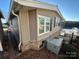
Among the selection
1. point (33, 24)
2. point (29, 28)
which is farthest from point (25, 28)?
point (33, 24)

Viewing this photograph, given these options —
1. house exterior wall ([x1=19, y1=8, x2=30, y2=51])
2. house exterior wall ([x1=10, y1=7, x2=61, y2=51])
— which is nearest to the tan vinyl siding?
house exterior wall ([x1=10, y1=7, x2=61, y2=51])

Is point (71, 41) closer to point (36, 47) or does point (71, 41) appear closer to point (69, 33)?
point (69, 33)

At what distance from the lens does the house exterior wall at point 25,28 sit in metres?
5.54

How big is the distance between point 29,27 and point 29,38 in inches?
32.1

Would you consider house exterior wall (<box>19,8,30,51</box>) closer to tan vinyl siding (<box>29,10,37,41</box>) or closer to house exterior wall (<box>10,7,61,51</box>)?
house exterior wall (<box>10,7,61,51</box>)

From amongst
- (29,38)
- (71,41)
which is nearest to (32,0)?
(29,38)

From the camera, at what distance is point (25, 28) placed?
5781mm

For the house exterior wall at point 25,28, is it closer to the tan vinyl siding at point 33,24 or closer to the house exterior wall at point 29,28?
the house exterior wall at point 29,28

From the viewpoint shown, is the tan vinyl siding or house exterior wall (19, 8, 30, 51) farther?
the tan vinyl siding

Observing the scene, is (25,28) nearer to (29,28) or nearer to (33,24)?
(29,28)

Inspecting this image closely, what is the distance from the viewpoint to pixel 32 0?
218 inches

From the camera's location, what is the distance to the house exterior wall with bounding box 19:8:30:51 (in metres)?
5.54

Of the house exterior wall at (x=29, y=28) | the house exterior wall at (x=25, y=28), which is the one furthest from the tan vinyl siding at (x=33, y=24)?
the house exterior wall at (x=25, y=28)

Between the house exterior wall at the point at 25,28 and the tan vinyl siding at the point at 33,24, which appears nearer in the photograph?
the house exterior wall at the point at 25,28
